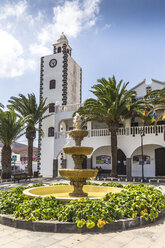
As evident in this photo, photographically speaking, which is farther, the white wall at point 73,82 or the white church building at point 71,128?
the white wall at point 73,82

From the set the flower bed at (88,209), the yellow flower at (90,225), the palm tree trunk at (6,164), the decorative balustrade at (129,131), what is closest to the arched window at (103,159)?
the decorative balustrade at (129,131)

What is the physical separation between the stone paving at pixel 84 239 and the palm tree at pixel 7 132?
18.0 m

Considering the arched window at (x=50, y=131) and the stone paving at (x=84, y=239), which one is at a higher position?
the arched window at (x=50, y=131)

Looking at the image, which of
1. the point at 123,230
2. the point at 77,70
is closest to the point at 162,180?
the point at 123,230

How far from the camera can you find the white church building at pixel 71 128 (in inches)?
918

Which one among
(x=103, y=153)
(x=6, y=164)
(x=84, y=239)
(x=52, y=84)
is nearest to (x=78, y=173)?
(x=84, y=239)

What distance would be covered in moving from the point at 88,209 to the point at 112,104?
15910 millimetres

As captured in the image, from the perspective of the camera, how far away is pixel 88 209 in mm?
Result: 6184

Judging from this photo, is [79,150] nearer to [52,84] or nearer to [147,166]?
[147,166]

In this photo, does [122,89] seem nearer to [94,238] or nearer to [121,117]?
[121,117]

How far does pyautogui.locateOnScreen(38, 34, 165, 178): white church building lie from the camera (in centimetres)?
2333

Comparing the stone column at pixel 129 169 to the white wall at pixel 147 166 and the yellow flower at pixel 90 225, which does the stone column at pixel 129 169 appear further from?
the yellow flower at pixel 90 225

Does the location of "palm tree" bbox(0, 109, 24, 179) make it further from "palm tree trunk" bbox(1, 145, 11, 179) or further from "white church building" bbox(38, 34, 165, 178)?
"white church building" bbox(38, 34, 165, 178)

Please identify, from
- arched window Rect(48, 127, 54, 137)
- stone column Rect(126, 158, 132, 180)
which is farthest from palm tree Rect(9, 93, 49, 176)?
stone column Rect(126, 158, 132, 180)
